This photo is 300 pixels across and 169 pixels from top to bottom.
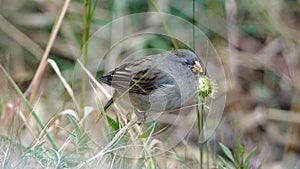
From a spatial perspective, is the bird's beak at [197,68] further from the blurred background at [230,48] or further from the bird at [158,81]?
the blurred background at [230,48]

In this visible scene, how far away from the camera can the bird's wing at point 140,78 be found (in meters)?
2.24

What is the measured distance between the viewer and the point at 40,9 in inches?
172

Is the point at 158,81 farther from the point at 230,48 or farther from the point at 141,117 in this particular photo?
the point at 230,48

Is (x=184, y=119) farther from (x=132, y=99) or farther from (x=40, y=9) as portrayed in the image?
(x=132, y=99)

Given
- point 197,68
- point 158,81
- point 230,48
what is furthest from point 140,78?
point 230,48

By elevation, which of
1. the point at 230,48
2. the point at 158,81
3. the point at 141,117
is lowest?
the point at 141,117

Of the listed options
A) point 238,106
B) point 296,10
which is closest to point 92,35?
point 238,106

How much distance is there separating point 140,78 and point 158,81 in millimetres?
56

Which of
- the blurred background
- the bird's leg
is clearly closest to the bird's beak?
the bird's leg

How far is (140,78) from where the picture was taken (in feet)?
7.37

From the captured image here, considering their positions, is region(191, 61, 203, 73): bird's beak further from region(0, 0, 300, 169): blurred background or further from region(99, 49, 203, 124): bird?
region(0, 0, 300, 169): blurred background

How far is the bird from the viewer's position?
7.18 feet

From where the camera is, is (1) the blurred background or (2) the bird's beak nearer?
(2) the bird's beak

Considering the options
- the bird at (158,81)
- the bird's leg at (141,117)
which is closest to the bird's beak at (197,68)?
the bird at (158,81)
